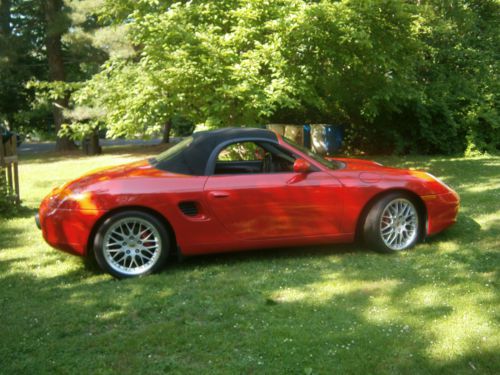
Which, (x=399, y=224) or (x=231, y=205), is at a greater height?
(x=231, y=205)

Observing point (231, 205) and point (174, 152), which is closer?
point (231, 205)

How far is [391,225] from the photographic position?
5.60m

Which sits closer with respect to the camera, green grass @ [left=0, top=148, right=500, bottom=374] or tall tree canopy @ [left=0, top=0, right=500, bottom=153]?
green grass @ [left=0, top=148, right=500, bottom=374]

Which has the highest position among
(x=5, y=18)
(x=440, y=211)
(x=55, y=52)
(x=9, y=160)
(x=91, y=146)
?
(x=5, y=18)

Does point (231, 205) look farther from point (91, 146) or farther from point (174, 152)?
point (91, 146)

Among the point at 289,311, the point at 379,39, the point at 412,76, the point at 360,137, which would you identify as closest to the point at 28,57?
the point at 360,137

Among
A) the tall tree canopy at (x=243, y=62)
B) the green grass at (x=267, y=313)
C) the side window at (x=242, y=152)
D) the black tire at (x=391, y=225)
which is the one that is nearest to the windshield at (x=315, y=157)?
the side window at (x=242, y=152)

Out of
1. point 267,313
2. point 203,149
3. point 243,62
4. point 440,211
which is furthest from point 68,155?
point 267,313

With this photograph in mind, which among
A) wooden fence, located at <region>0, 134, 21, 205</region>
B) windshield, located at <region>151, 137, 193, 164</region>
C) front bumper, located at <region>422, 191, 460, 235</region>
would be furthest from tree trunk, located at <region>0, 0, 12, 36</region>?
front bumper, located at <region>422, 191, 460, 235</region>

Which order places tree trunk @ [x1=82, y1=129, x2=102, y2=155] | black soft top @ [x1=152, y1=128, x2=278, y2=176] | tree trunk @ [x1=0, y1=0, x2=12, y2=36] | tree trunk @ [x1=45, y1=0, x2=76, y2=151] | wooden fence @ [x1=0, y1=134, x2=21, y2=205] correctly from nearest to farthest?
black soft top @ [x1=152, y1=128, x2=278, y2=176]
wooden fence @ [x1=0, y1=134, x2=21, y2=205]
tree trunk @ [x1=45, y1=0, x2=76, y2=151]
tree trunk @ [x1=82, y1=129, x2=102, y2=155]
tree trunk @ [x1=0, y1=0, x2=12, y2=36]

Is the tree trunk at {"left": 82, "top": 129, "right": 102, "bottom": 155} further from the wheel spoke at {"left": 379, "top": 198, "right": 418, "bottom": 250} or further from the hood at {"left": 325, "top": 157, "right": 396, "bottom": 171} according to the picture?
the wheel spoke at {"left": 379, "top": 198, "right": 418, "bottom": 250}

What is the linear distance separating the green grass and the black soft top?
3.25 feet

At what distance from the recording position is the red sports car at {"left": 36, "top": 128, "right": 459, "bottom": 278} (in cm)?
495

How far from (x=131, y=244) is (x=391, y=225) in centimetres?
266
